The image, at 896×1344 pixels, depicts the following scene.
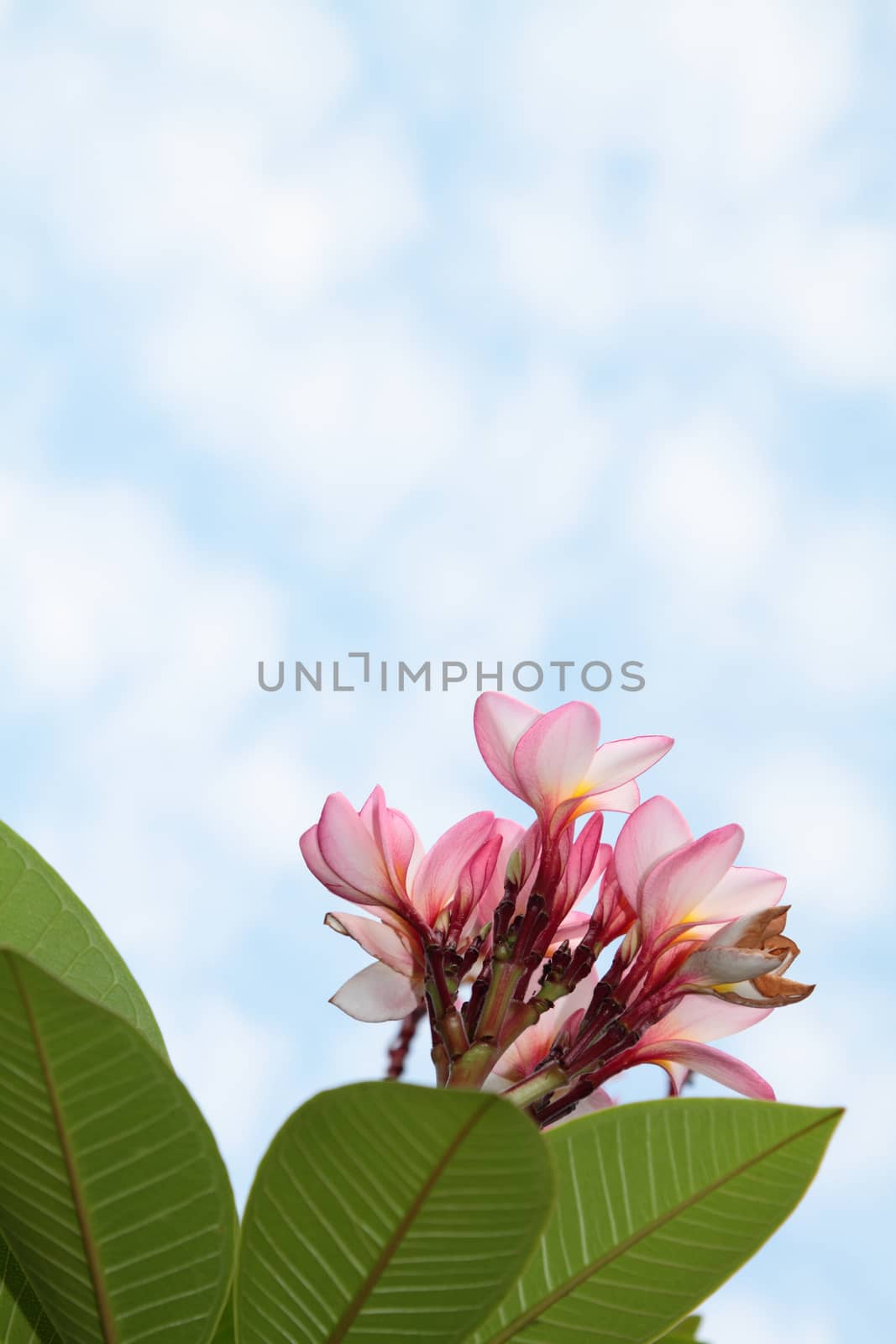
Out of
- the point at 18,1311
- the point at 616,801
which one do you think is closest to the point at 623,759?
the point at 616,801

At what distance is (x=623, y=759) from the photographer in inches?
26.6

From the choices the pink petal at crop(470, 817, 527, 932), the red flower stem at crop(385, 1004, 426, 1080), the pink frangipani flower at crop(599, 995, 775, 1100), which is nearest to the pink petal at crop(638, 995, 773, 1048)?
the pink frangipani flower at crop(599, 995, 775, 1100)

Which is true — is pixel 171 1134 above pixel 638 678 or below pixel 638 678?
below

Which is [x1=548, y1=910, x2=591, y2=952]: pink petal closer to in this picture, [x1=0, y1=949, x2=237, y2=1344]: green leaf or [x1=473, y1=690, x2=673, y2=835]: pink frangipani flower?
[x1=473, y1=690, x2=673, y2=835]: pink frangipani flower

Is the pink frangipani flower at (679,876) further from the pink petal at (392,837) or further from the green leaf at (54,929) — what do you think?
the green leaf at (54,929)

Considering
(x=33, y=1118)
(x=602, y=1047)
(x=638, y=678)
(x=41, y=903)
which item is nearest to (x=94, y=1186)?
(x=33, y=1118)

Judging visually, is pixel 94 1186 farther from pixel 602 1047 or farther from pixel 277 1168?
pixel 602 1047

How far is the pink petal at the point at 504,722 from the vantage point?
69 centimetres

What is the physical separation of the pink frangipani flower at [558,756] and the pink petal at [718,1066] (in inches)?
5.1

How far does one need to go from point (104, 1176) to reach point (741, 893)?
1.17ft

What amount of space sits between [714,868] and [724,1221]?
20 cm

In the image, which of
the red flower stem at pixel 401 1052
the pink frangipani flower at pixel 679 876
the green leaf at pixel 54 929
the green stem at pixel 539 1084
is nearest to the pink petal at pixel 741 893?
the pink frangipani flower at pixel 679 876

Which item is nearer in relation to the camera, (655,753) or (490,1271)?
(490,1271)

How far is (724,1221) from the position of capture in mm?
454
